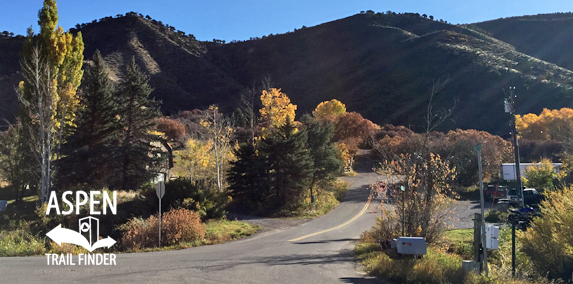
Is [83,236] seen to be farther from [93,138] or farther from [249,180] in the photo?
[249,180]

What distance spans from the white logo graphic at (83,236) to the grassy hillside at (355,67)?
5175 cm

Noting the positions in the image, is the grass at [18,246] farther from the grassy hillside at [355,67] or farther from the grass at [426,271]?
the grassy hillside at [355,67]

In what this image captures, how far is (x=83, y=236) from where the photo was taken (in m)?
16.3

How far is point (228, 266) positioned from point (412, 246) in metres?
5.00

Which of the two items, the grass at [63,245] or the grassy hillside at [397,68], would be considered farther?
the grassy hillside at [397,68]

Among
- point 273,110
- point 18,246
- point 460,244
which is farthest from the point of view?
point 273,110

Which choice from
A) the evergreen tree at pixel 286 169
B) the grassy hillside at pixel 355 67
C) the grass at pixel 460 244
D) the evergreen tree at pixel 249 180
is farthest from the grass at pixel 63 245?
the grassy hillside at pixel 355 67

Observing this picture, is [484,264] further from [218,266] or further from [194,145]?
[194,145]

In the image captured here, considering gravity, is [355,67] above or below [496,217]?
above

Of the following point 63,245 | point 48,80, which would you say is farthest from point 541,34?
point 63,245

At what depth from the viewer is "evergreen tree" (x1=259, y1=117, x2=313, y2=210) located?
2447cm

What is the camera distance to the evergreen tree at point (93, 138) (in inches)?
922

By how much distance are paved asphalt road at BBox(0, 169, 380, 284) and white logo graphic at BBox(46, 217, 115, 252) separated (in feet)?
11.3

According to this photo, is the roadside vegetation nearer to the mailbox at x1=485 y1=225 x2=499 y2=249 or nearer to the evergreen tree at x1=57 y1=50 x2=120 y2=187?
the mailbox at x1=485 y1=225 x2=499 y2=249
